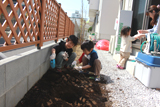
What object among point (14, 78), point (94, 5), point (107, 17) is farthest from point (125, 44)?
point (94, 5)

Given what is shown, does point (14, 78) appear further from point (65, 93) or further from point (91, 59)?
point (91, 59)

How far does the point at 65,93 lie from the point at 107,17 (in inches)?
383

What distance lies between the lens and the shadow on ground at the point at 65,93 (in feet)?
5.57

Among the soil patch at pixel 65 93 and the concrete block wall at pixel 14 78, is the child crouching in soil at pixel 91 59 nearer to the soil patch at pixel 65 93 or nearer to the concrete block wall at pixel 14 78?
the soil patch at pixel 65 93

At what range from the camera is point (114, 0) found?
1038 centimetres

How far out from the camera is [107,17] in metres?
10.5

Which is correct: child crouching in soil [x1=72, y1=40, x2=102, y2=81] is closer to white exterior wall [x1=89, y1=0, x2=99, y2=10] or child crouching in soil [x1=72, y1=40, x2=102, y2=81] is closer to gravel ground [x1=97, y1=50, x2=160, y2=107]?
gravel ground [x1=97, y1=50, x2=160, y2=107]

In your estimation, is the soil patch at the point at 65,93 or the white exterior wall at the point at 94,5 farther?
the white exterior wall at the point at 94,5

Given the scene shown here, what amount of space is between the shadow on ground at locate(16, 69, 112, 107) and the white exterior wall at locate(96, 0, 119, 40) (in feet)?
27.8

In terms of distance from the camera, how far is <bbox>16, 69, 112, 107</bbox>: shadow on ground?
1697mm

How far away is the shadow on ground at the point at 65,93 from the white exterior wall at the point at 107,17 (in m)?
8.49

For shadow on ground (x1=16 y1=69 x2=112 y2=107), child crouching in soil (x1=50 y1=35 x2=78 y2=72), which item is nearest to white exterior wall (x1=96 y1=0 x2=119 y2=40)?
child crouching in soil (x1=50 y1=35 x2=78 y2=72)

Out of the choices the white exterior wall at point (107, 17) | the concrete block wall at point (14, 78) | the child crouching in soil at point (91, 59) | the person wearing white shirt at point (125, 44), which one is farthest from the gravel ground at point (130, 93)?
the white exterior wall at point (107, 17)

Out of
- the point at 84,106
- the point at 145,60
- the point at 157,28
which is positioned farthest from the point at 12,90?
the point at 157,28
